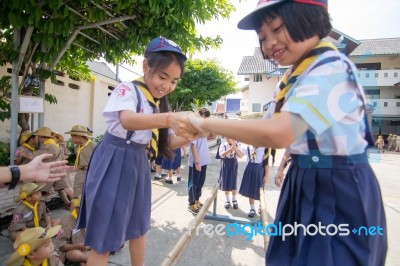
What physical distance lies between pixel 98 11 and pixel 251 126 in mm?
3864

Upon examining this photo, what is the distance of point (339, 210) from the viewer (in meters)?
0.98

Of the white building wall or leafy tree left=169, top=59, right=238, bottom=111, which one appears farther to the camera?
leafy tree left=169, top=59, right=238, bottom=111

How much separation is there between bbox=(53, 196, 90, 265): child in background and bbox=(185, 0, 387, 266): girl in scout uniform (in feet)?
7.84

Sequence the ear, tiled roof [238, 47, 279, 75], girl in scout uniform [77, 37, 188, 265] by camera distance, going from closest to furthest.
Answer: girl in scout uniform [77, 37, 188, 265] < the ear < tiled roof [238, 47, 279, 75]

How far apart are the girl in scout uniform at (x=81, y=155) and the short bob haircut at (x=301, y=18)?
3.58 meters

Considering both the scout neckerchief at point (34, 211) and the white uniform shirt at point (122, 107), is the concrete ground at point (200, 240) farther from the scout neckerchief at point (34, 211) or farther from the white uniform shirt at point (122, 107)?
the white uniform shirt at point (122, 107)

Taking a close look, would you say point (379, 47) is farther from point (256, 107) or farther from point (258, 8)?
point (258, 8)

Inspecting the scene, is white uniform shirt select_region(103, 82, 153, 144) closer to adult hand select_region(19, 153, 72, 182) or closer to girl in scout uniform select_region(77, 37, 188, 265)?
girl in scout uniform select_region(77, 37, 188, 265)

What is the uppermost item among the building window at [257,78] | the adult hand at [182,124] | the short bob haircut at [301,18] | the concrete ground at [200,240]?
the building window at [257,78]

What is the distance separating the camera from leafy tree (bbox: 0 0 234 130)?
347cm

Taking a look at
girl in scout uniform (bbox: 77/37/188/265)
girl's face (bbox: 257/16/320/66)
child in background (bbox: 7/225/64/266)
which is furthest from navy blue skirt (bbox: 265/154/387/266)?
child in background (bbox: 7/225/64/266)

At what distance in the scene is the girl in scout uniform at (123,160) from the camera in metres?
1.59

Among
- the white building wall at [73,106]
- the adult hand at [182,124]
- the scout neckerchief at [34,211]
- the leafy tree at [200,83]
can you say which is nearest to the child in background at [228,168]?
the scout neckerchief at [34,211]

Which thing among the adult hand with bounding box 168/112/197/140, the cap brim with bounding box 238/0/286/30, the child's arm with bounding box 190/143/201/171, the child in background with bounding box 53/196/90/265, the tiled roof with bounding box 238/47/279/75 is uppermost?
the tiled roof with bounding box 238/47/279/75
